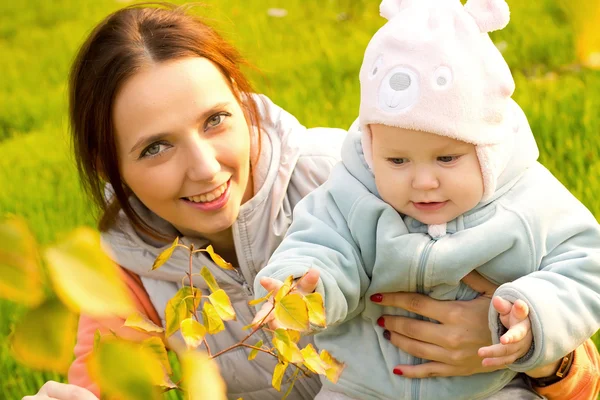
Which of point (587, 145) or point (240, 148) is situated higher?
point (240, 148)

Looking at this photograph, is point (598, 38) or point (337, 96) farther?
point (337, 96)

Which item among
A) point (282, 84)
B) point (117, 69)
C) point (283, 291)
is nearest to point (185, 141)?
point (117, 69)

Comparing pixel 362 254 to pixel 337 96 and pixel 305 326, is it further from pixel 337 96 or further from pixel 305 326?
pixel 337 96

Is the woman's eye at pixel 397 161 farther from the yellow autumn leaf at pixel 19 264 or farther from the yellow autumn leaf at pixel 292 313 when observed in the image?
the yellow autumn leaf at pixel 19 264

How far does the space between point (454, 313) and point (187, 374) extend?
109cm

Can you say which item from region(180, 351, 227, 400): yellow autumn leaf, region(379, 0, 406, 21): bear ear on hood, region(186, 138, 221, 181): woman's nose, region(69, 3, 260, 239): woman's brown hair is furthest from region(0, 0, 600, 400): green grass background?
region(180, 351, 227, 400): yellow autumn leaf

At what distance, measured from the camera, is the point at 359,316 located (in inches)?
69.4

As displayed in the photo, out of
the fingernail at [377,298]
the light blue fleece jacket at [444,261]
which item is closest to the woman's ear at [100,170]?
the light blue fleece jacket at [444,261]

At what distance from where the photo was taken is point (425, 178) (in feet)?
4.89

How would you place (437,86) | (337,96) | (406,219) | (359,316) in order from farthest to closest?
(337,96) < (359,316) < (406,219) < (437,86)

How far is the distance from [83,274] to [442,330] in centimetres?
123

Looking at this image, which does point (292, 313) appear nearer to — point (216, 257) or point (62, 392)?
point (216, 257)

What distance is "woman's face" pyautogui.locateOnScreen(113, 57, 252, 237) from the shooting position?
1.90m

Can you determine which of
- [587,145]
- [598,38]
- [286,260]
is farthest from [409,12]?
[587,145]
